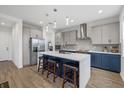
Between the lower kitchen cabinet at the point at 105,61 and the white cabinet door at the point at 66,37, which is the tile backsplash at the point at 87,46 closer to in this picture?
the white cabinet door at the point at 66,37

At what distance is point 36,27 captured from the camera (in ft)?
18.3

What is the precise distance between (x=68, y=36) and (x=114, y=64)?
11.2ft

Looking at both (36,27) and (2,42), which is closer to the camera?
(36,27)

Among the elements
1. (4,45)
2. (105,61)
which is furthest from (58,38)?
(4,45)

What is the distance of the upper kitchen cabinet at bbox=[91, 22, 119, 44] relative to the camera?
3.91m

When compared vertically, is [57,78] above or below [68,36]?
below

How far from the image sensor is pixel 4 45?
618cm

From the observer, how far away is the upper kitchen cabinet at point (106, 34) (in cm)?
391

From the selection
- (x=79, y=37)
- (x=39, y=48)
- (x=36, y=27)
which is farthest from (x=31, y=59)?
(x=79, y=37)

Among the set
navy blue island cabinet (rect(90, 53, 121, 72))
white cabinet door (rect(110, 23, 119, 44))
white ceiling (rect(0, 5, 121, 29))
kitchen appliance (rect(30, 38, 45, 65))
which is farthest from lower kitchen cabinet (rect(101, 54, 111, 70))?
kitchen appliance (rect(30, 38, 45, 65))

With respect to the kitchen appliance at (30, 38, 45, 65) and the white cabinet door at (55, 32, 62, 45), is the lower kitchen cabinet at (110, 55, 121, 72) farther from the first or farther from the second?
the kitchen appliance at (30, 38, 45, 65)

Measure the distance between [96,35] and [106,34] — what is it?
52 cm
